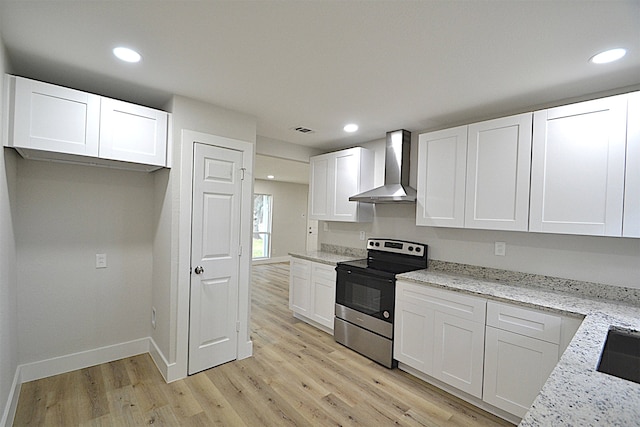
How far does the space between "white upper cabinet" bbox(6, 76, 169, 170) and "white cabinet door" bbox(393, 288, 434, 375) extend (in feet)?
8.10

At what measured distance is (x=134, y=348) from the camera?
9.77 feet

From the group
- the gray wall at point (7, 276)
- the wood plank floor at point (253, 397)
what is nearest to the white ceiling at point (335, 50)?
the gray wall at point (7, 276)

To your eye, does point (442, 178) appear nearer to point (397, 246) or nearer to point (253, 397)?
point (397, 246)

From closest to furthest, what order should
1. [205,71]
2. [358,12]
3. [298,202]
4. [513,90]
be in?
[358,12] < [205,71] < [513,90] < [298,202]

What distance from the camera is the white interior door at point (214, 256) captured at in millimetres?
2674

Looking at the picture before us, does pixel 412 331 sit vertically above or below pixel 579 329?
below

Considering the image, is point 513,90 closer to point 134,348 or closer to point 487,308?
point 487,308

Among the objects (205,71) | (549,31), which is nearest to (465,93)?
(549,31)

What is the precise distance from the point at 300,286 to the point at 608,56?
3.56 m

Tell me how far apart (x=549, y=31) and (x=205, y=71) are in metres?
2.07

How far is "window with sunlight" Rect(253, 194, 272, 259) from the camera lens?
8492 millimetres

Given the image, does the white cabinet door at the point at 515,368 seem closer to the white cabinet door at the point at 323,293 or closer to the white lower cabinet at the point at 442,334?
the white lower cabinet at the point at 442,334

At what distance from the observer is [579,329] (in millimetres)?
1539

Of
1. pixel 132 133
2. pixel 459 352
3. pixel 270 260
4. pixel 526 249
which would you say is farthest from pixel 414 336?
pixel 270 260
